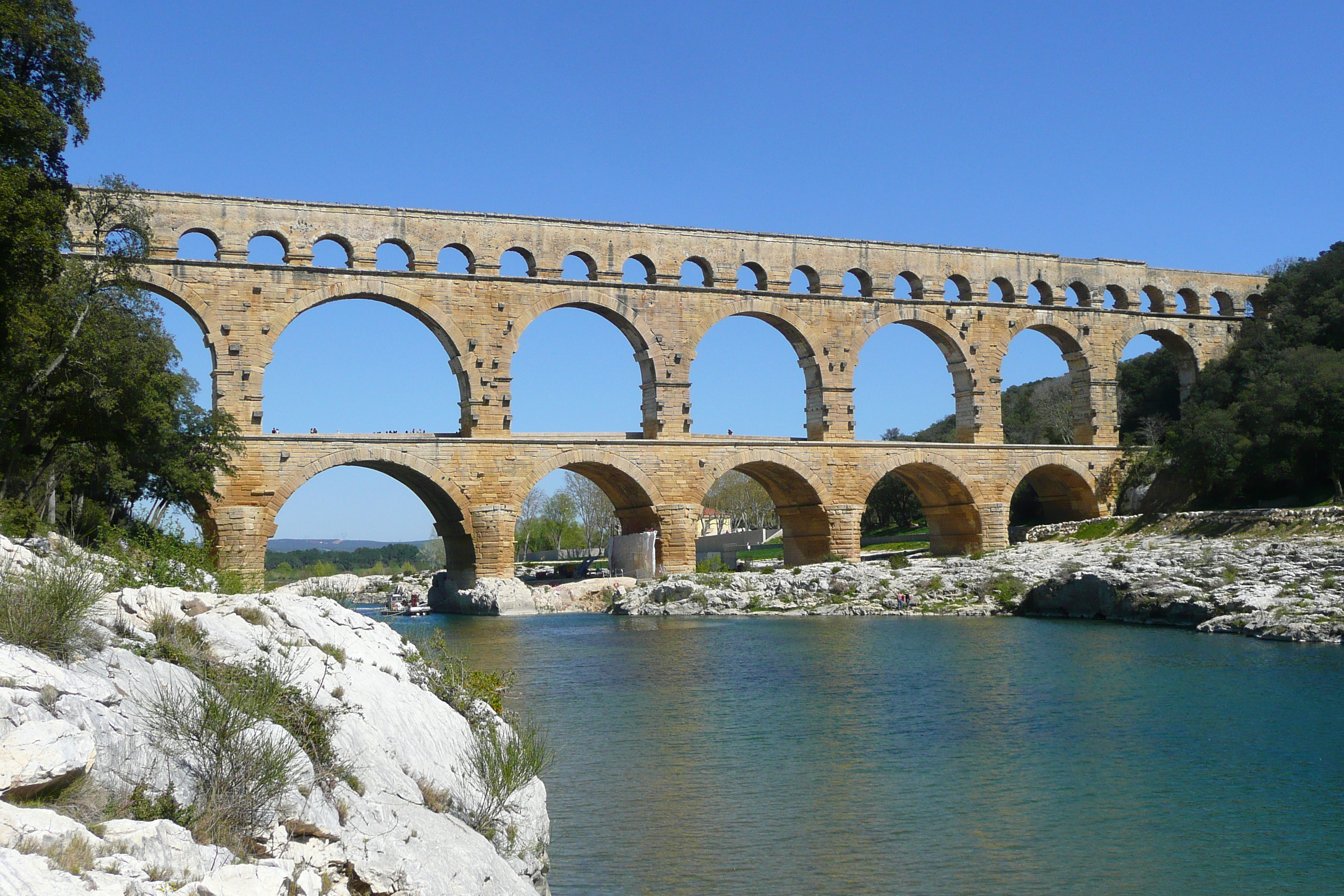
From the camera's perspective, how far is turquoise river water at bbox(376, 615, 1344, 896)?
292 inches

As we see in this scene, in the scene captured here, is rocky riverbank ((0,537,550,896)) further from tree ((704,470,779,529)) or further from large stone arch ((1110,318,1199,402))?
tree ((704,470,779,529))

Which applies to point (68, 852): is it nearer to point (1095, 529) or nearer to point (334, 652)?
point (334, 652)

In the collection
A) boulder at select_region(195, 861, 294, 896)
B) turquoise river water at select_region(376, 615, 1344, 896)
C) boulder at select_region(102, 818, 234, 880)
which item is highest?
boulder at select_region(102, 818, 234, 880)

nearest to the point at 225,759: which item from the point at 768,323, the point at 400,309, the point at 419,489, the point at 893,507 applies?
the point at 400,309

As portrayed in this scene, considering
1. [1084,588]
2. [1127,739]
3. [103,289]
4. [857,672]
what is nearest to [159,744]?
[1127,739]

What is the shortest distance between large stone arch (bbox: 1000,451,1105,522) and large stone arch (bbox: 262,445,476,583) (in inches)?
598

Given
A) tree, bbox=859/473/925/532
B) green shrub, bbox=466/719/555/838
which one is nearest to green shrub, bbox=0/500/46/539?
green shrub, bbox=466/719/555/838

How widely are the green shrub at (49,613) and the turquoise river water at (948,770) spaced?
10.7 ft

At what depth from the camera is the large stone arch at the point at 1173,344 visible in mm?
35656

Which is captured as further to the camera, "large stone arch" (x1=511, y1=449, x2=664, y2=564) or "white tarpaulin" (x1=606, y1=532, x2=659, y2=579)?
"white tarpaulin" (x1=606, y1=532, x2=659, y2=579)

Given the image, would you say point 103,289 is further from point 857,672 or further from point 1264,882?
point 1264,882

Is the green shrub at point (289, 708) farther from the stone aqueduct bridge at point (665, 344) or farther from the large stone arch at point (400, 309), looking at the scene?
the large stone arch at point (400, 309)

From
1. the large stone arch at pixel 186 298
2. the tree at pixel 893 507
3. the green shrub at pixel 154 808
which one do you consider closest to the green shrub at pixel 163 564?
the green shrub at pixel 154 808

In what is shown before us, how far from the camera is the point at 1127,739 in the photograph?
1127 centimetres
